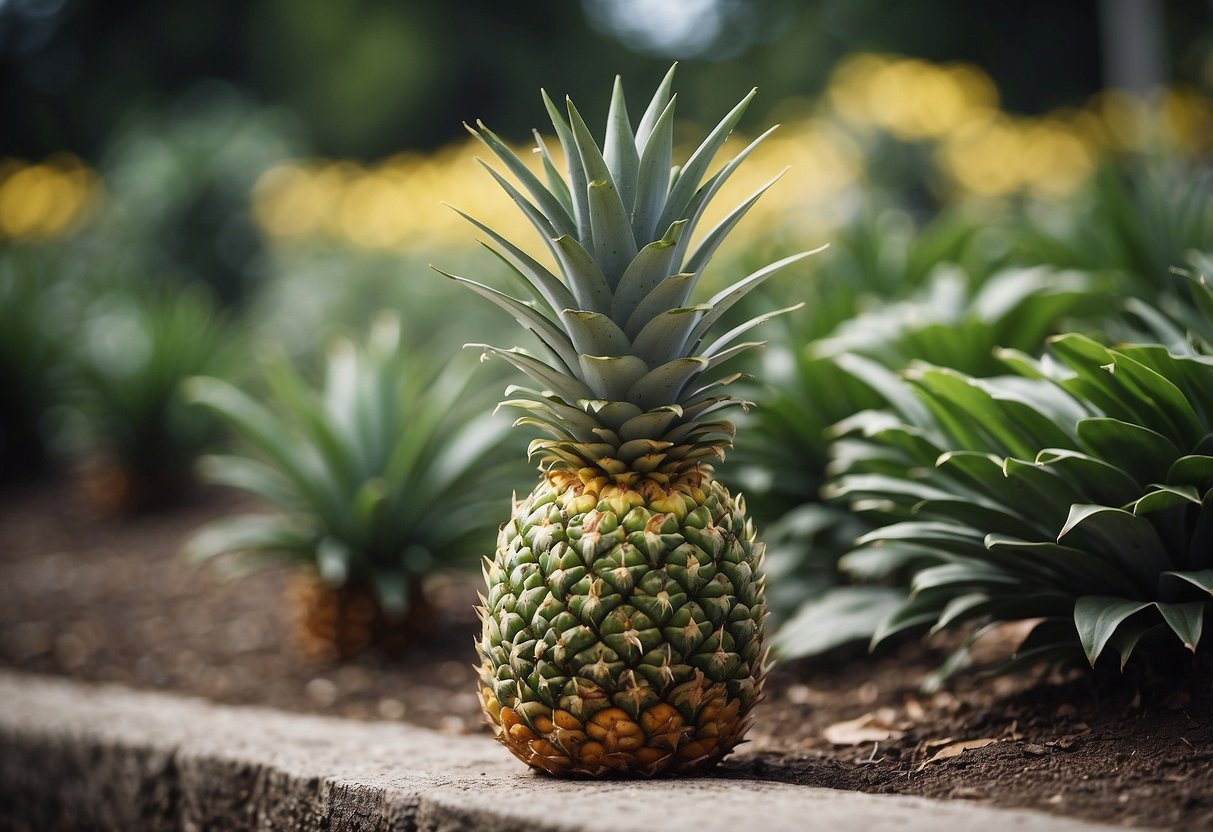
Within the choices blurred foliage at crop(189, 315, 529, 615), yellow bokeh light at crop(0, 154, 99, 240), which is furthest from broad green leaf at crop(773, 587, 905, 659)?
yellow bokeh light at crop(0, 154, 99, 240)

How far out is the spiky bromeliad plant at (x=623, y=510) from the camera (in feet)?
7.73

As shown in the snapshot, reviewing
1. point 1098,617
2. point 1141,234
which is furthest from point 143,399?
point 1098,617

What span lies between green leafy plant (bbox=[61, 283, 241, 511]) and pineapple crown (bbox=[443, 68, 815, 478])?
522 cm

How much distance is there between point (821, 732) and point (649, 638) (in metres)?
1.14

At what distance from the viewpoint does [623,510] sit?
2.42 metres

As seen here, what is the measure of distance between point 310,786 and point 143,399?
488 cm

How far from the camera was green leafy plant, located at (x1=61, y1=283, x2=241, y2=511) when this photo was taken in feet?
22.7

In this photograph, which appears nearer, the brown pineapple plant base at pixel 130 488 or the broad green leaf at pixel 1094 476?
the broad green leaf at pixel 1094 476

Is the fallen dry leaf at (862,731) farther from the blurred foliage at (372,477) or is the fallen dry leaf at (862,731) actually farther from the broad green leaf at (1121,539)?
the blurred foliage at (372,477)

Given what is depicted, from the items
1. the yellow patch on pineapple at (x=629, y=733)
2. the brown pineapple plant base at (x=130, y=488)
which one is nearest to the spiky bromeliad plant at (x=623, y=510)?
the yellow patch on pineapple at (x=629, y=733)

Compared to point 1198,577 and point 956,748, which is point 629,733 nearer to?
point 956,748

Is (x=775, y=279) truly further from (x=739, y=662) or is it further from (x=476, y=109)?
(x=476, y=109)

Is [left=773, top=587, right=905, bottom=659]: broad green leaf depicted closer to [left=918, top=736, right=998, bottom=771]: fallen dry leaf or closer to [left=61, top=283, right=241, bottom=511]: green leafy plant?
[left=918, top=736, right=998, bottom=771]: fallen dry leaf

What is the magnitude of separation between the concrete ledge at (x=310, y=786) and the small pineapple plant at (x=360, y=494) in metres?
0.65
